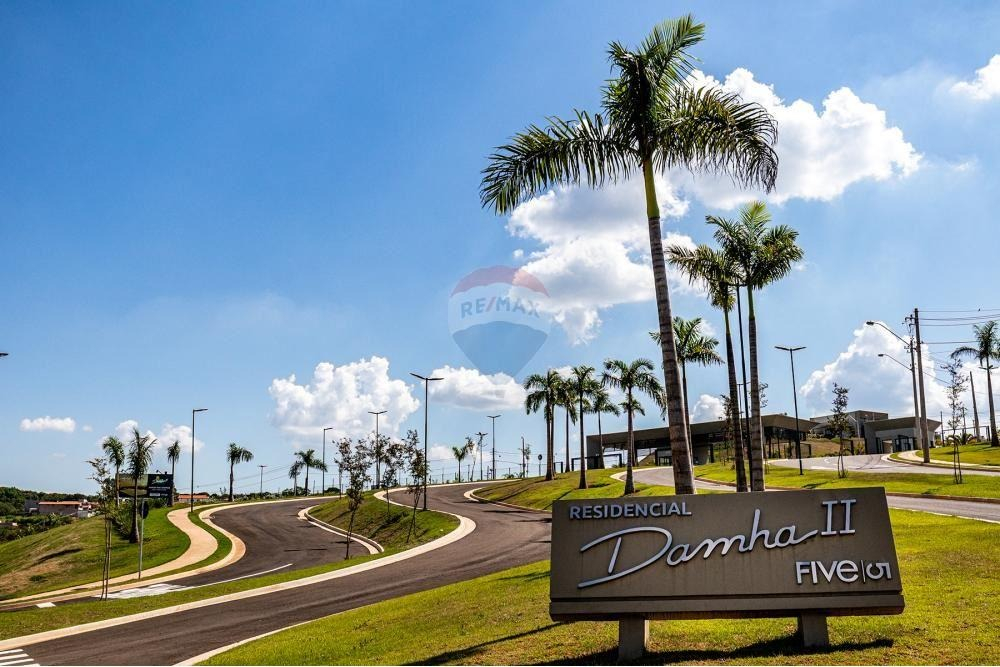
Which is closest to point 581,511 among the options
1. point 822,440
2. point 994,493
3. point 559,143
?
point 559,143

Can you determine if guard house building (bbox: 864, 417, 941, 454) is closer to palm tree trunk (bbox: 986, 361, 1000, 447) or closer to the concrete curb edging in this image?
palm tree trunk (bbox: 986, 361, 1000, 447)

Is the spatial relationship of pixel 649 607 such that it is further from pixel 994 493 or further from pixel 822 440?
pixel 822 440

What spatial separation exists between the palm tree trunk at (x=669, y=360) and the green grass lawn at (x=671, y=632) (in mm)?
3120

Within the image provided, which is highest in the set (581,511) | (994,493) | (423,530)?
(581,511)

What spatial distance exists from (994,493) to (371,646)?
34217 mm

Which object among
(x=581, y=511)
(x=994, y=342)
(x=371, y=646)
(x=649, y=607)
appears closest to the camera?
(x=649, y=607)

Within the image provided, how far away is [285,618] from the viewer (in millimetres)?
22547

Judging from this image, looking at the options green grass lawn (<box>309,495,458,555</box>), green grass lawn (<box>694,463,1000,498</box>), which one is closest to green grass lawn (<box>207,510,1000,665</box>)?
green grass lawn (<box>694,463,1000,498</box>)

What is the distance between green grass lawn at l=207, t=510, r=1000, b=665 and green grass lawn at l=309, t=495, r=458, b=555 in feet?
85.4

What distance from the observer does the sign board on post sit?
10.6 m

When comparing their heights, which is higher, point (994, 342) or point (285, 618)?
point (994, 342)

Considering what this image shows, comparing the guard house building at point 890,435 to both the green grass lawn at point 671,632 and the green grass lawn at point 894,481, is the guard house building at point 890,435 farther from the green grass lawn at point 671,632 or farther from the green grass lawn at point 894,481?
the green grass lawn at point 671,632

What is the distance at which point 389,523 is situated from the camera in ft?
185

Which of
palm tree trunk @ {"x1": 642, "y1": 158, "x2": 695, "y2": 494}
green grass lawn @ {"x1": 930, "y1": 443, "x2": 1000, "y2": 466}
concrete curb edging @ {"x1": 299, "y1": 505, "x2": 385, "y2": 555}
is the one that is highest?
palm tree trunk @ {"x1": 642, "y1": 158, "x2": 695, "y2": 494}
